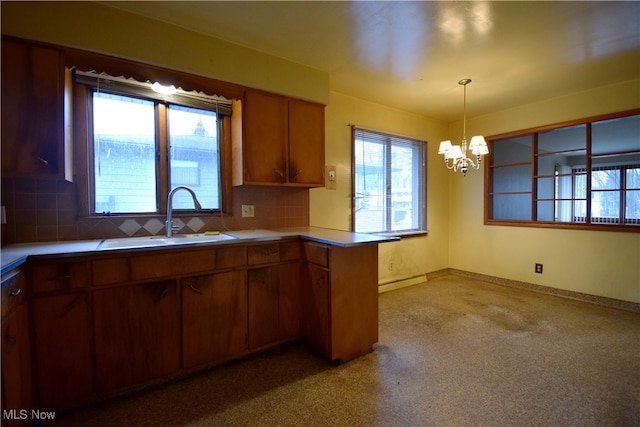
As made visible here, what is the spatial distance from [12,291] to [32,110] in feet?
3.44

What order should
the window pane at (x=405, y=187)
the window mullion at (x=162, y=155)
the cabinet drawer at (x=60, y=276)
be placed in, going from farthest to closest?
the window pane at (x=405, y=187) < the window mullion at (x=162, y=155) < the cabinet drawer at (x=60, y=276)

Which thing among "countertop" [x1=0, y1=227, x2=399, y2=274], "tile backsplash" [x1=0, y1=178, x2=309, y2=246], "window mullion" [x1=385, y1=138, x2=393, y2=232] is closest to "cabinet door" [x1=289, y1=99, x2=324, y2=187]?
"tile backsplash" [x1=0, y1=178, x2=309, y2=246]

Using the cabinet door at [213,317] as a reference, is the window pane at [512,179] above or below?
above

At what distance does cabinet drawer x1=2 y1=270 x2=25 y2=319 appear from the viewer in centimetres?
118

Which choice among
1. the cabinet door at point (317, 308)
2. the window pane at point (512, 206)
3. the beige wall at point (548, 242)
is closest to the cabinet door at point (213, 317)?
the cabinet door at point (317, 308)

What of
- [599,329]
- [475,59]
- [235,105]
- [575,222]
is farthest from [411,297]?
[235,105]

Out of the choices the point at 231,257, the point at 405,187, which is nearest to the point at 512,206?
the point at 405,187

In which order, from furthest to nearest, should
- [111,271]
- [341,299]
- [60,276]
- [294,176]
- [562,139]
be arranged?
[562,139], [294,176], [341,299], [111,271], [60,276]

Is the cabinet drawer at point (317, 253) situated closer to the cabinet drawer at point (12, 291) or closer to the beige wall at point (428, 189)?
the beige wall at point (428, 189)

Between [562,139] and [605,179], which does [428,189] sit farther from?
[605,179]

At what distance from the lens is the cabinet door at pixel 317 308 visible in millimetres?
2024

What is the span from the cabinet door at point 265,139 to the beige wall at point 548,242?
3.10 metres

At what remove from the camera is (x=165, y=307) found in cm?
176

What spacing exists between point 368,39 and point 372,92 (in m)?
1.09
